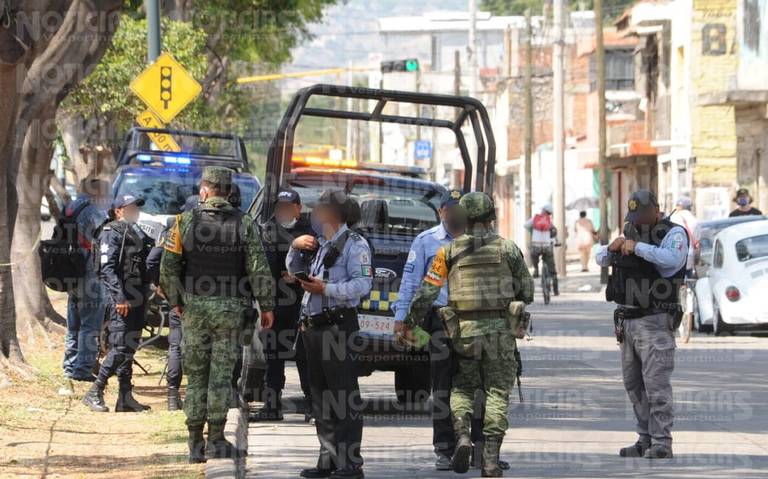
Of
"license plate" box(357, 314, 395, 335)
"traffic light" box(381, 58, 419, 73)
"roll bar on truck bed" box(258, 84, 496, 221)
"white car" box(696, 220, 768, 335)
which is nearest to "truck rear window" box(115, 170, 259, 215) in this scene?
"roll bar on truck bed" box(258, 84, 496, 221)

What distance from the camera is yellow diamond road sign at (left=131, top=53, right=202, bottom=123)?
21031mm

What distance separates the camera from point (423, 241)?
11.1m

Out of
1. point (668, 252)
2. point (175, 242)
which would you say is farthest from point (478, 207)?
point (175, 242)

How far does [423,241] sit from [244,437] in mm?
2207

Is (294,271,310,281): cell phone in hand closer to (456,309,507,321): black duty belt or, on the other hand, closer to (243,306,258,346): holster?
(243,306,258,346): holster

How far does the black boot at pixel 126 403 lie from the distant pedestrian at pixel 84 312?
204 centimetres

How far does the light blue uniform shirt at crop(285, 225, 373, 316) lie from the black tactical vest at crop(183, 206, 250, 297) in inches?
20.4

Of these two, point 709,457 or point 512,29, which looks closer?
point 709,457

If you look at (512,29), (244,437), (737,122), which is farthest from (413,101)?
(512,29)

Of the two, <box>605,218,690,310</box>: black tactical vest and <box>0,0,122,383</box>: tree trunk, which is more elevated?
<box>0,0,122,383</box>: tree trunk

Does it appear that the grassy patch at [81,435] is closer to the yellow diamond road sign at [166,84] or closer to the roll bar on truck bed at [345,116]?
the roll bar on truck bed at [345,116]

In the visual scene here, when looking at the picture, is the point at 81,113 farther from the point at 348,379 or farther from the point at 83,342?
the point at 348,379

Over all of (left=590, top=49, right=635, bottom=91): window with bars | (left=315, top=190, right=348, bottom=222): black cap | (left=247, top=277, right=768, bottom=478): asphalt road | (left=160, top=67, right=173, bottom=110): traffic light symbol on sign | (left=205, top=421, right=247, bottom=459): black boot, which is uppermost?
(left=590, top=49, right=635, bottom=91): window with bars

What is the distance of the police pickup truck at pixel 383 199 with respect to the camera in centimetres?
1296
